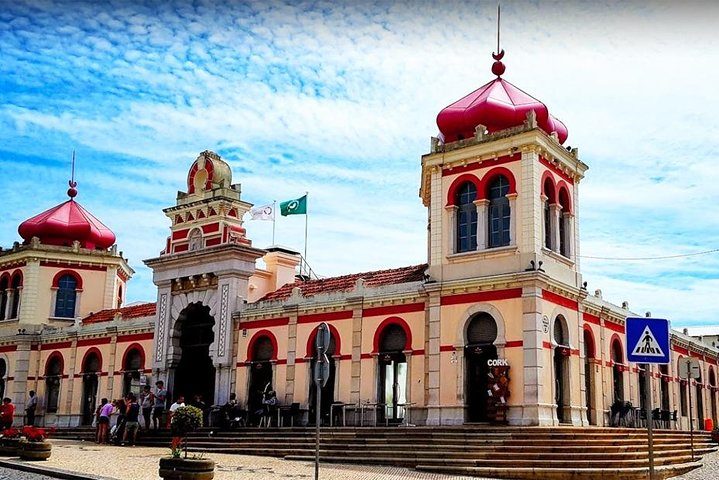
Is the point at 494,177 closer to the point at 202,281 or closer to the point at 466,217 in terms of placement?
the point at 466,217

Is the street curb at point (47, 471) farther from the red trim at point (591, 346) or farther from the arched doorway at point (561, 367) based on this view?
the red trim at point (591, 346)

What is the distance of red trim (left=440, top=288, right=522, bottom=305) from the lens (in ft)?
77.5

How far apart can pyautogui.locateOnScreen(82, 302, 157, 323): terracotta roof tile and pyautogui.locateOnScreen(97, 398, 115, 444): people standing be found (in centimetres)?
742

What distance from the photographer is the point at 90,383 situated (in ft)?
124

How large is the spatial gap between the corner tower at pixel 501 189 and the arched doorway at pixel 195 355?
36.7ft

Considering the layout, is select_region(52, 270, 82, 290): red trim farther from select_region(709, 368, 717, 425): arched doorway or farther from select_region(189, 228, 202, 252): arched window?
select_region(709, 368, 717, 425): arched doorway

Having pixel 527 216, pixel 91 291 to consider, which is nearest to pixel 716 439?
pixel 527 216

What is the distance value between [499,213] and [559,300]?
3.25 metres

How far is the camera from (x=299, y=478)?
17.0m

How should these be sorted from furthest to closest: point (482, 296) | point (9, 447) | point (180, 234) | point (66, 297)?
point (66, 297), point (180, 234), point (482, 296), point (9, 447)

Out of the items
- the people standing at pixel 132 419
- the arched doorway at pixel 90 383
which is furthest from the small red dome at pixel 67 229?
the people standing at pixel 132 419

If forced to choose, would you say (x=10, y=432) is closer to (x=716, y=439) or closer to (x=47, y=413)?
(x=47, y=413)

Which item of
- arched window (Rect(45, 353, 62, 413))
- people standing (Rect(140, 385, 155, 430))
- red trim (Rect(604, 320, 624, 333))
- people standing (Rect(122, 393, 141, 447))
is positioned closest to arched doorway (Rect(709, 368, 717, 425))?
red trim (Rect(604, 320, 624, 333))

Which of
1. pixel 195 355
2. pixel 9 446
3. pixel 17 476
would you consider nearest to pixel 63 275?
pixel 195 355
